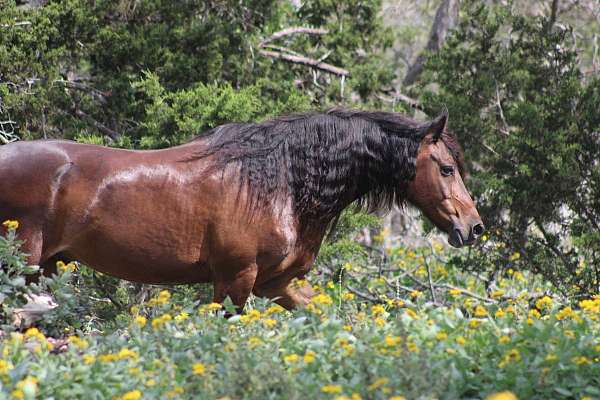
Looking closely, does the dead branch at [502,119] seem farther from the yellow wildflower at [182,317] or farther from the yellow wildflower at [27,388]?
the yellow wildflower at [27,388]

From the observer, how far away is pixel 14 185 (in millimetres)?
5590

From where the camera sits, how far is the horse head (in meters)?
5.89

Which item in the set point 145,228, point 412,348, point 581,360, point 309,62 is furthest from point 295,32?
point 581,360

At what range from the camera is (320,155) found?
19.1 feet

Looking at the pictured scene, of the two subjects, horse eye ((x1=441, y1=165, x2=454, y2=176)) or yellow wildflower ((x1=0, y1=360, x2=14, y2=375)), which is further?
horse eye ((x1=441, y1=165, x2=454, y2=176))

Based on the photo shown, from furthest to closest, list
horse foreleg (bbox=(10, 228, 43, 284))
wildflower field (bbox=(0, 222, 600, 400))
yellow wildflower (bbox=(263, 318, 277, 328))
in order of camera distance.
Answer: horse foreleg (bbox=(10, 228, 43, 284)), yellow wildflower (bbox=(263, 318, 277, 328)), wildflower field (bbox=(0, 222, 600, 400))

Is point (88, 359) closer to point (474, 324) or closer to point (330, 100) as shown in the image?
point (474, 324)

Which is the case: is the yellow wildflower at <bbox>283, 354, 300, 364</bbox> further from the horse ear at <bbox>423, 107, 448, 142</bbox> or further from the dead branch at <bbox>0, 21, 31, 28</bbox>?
the dead branch at <bbox>0, 21, 31, 28</bbox>

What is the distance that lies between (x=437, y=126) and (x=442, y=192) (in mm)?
413

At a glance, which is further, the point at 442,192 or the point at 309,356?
the point at 442,192

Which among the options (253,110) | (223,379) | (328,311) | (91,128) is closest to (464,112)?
(253,110)

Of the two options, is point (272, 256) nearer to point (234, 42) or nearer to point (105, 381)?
point (105, 381)

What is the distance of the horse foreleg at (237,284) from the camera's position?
18.5 feet

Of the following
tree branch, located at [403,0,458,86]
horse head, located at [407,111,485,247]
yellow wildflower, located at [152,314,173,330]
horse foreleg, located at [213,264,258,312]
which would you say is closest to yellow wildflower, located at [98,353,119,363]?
yellow wildflower, located at [152,314,173,330]
